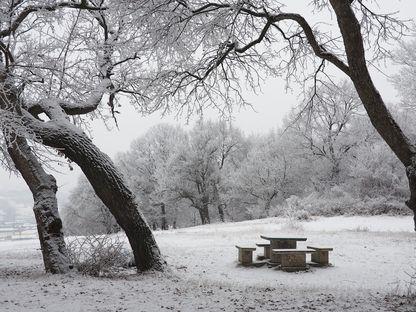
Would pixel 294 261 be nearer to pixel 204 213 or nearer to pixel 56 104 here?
pixel 56 104

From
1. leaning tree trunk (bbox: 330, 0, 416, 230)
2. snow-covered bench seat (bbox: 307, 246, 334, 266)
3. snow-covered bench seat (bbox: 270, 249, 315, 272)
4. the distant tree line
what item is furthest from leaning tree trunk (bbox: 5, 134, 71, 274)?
the distant tree line

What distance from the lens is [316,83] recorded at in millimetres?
7836

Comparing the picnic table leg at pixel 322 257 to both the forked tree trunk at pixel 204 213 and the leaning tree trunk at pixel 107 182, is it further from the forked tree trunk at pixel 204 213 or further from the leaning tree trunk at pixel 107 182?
the forked tree trunk at pixel 204 213

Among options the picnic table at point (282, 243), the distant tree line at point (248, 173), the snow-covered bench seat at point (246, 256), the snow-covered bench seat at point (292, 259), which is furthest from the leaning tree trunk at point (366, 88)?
the distant tree line at point (248, 173)

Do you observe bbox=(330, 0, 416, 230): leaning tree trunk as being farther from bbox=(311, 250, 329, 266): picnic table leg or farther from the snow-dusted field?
bbox=(311, 250, 329, 266): picnic table leg

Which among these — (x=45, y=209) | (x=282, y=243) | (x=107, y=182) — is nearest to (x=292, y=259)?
(x=282, y=243)

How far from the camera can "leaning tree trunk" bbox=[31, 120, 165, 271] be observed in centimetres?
798

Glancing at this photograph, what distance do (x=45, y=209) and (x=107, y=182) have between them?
132 cm

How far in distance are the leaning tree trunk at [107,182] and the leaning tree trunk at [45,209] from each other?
23.2 inches

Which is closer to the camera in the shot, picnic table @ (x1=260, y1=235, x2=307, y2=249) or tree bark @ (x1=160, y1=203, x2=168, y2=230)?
picnic table @ (x1=260, y1=235, x2=307, y2=249)

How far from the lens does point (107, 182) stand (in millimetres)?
8125

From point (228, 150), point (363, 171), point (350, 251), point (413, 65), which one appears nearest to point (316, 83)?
point (350, 251)

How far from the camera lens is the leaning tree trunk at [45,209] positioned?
7656 millimetres

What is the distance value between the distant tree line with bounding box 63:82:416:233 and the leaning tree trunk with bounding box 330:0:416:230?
19907 mm
